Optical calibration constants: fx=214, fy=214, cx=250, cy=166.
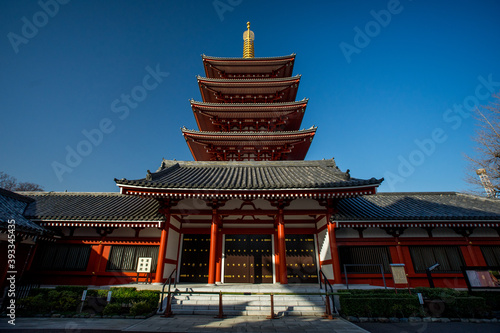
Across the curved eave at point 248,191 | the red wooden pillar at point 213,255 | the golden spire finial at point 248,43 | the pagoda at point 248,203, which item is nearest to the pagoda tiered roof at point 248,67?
the golden spire finial at point 248,43

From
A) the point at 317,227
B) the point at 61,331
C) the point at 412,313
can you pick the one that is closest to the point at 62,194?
the point at 61,331

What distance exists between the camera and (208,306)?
24.5ft

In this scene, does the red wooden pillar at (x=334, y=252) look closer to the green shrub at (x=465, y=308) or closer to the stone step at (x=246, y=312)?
the stone step at (x=246, y=312)

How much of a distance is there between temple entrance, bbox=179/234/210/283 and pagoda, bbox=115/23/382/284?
47 millimetres

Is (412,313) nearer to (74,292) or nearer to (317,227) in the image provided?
(317,227)

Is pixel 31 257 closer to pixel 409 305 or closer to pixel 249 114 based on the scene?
pixel 249 114

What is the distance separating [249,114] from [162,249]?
11.2 m

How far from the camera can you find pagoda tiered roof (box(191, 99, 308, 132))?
15992 millimetres

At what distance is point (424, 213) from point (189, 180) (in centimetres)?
1290

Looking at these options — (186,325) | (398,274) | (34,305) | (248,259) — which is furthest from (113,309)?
(398,274)

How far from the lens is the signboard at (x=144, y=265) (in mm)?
10453

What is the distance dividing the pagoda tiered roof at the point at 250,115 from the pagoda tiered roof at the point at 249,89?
2.29 meters

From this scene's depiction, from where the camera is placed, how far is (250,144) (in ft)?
50.3

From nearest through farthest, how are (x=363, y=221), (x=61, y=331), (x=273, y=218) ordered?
1. (x=61, y=331)
2. (x=363, y=221)
3. (x=273, y=218)
